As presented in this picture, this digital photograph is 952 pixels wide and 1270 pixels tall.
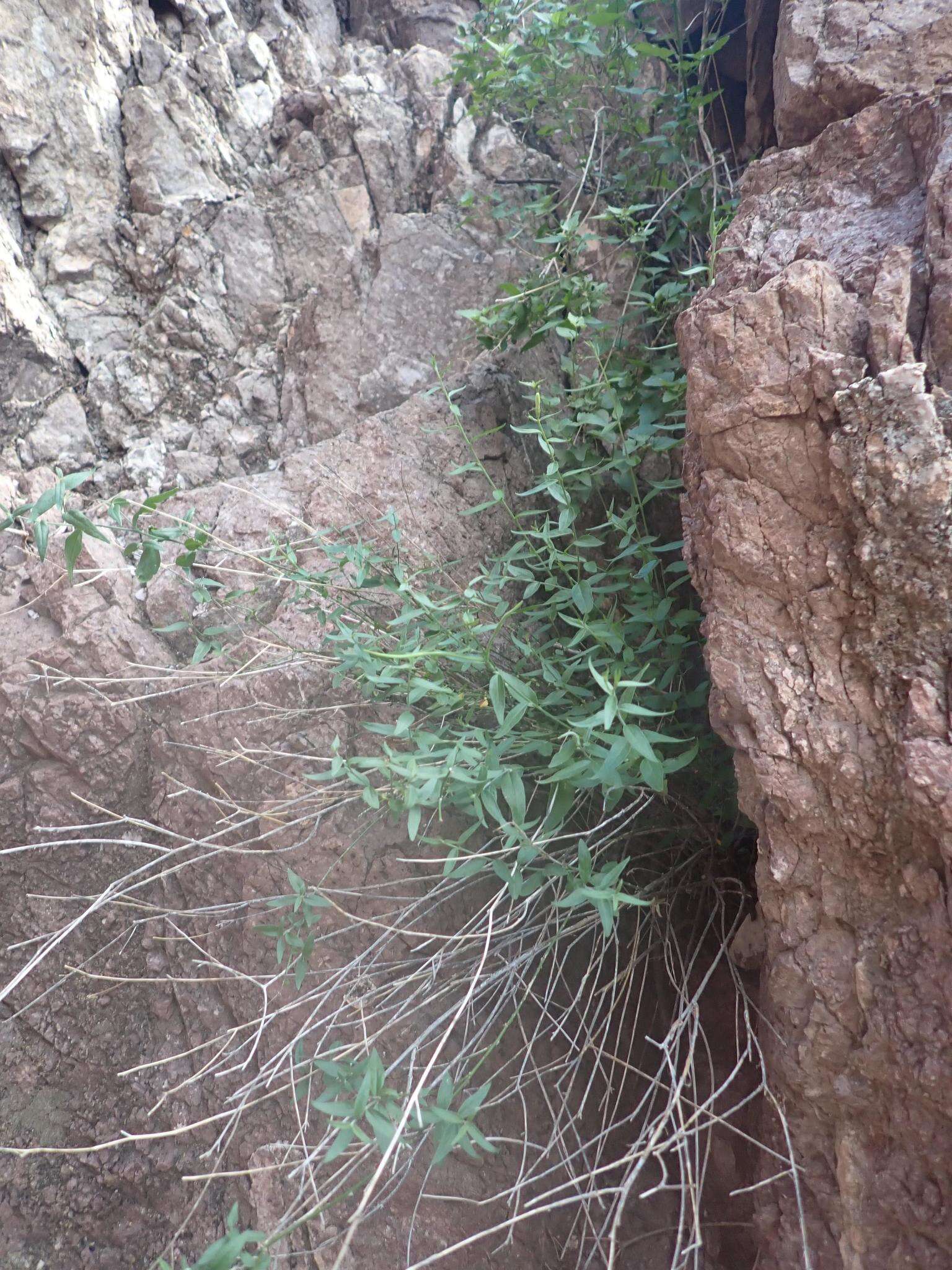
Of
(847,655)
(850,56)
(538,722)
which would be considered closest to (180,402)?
(538,722)

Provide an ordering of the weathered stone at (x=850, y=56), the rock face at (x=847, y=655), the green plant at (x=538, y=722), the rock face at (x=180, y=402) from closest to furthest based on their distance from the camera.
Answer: the rock face at (x=847, y=655), the green plant at (x=538, y=722), the weathered stone at (x=850, y=56), the rock face at (x=180, y=402)

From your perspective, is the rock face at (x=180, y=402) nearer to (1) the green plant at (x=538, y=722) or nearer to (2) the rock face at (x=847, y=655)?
(1) the green plant at (x=538, y=722)

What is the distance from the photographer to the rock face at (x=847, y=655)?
3.99ft

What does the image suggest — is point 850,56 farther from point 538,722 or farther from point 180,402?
point 180,402

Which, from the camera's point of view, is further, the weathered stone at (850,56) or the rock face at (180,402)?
the rock face at (180,402)

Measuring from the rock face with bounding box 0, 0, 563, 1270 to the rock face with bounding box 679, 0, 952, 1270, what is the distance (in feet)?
2.72

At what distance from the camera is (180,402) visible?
252 centimetres

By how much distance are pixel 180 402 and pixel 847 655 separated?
2048 mm

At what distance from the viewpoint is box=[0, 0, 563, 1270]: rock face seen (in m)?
2.01

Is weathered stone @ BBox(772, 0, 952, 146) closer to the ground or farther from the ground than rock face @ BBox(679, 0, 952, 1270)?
farther from the ground

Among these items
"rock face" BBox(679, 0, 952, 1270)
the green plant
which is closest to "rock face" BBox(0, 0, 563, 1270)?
the green plant

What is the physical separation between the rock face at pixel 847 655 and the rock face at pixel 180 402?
830 millimetres

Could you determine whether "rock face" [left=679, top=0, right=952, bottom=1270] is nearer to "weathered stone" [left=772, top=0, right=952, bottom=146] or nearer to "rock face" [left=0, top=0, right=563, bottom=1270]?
"weathered stone" [left=772, top=0, right=952, bottom=146]

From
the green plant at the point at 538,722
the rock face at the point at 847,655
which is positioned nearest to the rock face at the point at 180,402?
the green plant at the point at 538,722
